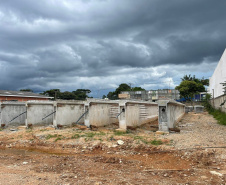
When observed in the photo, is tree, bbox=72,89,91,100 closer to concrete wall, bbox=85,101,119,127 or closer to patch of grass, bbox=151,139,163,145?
concrete wall, bbox=85,101,119,127

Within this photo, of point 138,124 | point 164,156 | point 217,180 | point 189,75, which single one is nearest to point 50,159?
point 164,156

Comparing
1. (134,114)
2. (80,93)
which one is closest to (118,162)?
(134,114)

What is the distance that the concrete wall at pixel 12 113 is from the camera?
1725 centimetres

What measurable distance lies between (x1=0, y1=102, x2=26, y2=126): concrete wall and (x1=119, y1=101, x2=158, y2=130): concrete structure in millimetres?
9023

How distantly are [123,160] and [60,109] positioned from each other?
939cm

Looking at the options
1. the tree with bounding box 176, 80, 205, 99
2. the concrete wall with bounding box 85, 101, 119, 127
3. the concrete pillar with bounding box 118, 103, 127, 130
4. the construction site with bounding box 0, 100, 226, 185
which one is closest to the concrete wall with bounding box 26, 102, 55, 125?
the construction site with bounding box 0, 100, 226, 185

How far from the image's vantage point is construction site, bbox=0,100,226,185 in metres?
5.25

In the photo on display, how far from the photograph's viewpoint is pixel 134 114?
531 inches

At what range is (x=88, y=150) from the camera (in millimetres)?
9008

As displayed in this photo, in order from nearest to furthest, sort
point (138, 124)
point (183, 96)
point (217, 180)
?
point (217, 180) < point (138, 124) < point (183, 96)

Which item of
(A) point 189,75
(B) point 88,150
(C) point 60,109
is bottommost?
(B) point 88,150

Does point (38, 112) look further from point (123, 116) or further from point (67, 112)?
point (123, 116)

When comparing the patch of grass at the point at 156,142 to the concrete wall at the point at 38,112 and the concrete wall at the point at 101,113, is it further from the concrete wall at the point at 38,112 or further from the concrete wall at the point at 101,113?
the concrete wall at the point at 38,112

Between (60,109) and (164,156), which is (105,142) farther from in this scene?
(60,109)
